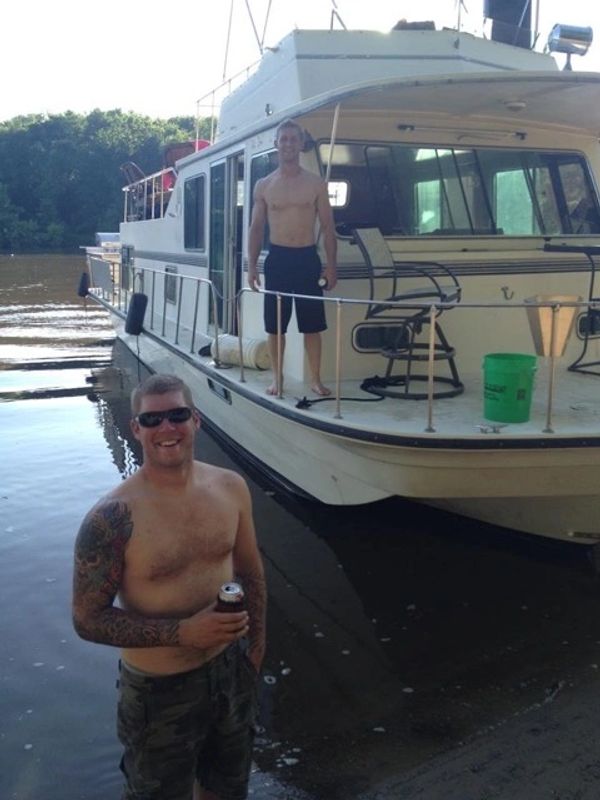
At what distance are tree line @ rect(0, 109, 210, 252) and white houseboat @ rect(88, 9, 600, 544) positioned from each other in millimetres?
51934

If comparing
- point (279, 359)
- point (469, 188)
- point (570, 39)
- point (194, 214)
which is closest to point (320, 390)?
point (279, 359)

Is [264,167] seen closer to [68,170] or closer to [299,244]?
[299,244]

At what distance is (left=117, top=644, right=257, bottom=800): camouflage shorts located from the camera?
2332mm

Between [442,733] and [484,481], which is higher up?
[484,481]

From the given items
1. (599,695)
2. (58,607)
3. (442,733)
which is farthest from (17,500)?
(599,695)

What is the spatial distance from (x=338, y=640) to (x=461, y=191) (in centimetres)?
352

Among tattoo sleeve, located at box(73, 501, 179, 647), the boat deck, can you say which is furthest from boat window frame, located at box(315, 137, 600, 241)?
tattoo sleeve, located at box(73, 501, 179, 647)

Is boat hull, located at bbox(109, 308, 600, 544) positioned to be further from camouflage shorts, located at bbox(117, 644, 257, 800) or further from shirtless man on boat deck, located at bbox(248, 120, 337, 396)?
camouflage shorts, located at bbox(117, 644, 257, 800)

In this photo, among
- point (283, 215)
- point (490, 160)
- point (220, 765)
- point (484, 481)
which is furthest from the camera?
point (490, 160)

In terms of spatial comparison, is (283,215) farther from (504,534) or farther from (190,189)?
(190,189)

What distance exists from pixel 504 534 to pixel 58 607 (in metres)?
2.96

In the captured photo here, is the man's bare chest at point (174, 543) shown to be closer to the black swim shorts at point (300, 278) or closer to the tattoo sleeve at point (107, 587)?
the tattoo sleeve at point (107, 587)

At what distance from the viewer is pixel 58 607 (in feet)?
15.8

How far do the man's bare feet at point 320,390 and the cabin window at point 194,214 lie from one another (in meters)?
3.41
